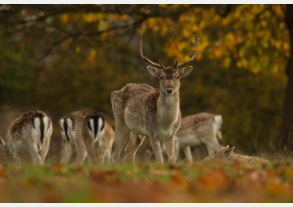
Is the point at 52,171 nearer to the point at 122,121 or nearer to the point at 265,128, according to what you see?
the point at 122,121

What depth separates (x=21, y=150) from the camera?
11.9 meters

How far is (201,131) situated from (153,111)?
710 centimetres

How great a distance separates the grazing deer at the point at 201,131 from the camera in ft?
55.5

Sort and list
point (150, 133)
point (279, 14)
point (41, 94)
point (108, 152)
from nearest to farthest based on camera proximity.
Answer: point (150, 133)
point (108, 152)
point (279, 14)
point (41, 94)

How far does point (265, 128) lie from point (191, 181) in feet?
62.3

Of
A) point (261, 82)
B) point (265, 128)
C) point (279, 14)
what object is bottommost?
point (265, 128)

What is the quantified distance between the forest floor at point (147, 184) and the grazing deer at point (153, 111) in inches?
109

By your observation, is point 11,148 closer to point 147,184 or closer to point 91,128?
point 91,128

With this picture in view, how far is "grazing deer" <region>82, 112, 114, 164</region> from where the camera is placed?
11227mm

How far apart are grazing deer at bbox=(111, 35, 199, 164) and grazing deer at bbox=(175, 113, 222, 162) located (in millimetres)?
5836

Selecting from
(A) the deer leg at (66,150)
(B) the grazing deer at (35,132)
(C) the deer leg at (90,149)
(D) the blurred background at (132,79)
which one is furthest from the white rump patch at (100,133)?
(D) the blurred background at (132,79)

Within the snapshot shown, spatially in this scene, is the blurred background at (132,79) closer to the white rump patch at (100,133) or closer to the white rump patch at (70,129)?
the white rump patch at (70,129)

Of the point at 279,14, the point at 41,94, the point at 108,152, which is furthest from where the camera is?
the point at 41,94

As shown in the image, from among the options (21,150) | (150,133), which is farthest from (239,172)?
(21,150)
